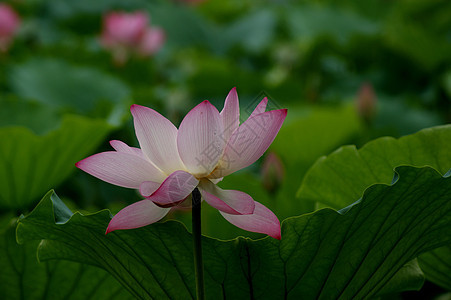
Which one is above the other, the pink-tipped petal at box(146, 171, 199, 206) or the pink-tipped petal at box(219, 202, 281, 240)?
the pink-tipped petal at box(146, 171, 199, 206)

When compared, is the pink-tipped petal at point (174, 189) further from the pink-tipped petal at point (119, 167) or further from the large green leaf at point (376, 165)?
the large green leaf at point (376, 165)

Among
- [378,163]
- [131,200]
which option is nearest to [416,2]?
[131,200]

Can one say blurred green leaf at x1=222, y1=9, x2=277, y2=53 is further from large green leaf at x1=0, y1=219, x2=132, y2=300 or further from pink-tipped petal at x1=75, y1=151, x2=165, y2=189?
pink-tipped petal at x1=75, y1=151, x2=165, y2=189

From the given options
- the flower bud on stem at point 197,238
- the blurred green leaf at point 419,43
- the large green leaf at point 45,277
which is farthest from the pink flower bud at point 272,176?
the blurred green leaf at point 419,43

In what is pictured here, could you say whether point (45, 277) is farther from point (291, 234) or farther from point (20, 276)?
point (291, 234)

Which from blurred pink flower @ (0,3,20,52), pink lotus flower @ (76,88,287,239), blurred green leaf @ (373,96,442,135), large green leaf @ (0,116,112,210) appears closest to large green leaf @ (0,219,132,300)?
pink lotus flower @ (76,88,287,239)

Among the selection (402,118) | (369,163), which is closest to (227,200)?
(369,163)
